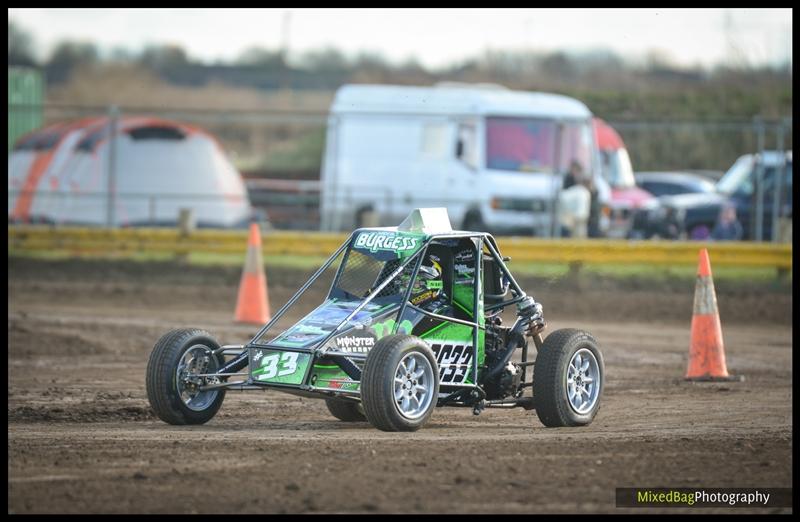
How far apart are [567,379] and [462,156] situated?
15.2 m

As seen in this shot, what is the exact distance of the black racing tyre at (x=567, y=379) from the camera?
8.92 m

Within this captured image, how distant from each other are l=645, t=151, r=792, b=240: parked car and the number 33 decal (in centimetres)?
1409

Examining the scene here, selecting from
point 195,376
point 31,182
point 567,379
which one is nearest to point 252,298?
point 195,376

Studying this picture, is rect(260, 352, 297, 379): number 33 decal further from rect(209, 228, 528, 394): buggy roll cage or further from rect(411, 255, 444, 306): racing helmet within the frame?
rect(411, 255, 444, 306): racing helmet

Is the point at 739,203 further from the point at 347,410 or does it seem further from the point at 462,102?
the point at 347,410

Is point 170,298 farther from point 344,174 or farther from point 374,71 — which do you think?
point 374,71

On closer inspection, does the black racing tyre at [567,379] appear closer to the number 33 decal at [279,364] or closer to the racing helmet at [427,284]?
the racing helmet at [427,284]

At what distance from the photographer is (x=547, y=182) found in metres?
23.7

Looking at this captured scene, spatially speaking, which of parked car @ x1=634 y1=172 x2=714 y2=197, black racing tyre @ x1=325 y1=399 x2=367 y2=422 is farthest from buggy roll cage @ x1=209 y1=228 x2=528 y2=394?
parked car @ x1=634 y1=172 x2=714 y2=197

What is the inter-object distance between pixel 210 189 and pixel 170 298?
839cm

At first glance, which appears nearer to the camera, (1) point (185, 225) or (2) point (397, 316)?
(2) point (397, 316)

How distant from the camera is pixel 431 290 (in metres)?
9.30

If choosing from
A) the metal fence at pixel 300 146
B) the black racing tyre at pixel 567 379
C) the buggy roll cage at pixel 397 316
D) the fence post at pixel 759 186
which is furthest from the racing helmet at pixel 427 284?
the fence post at pixel 759 186

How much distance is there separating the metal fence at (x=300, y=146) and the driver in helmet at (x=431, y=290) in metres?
11.9
